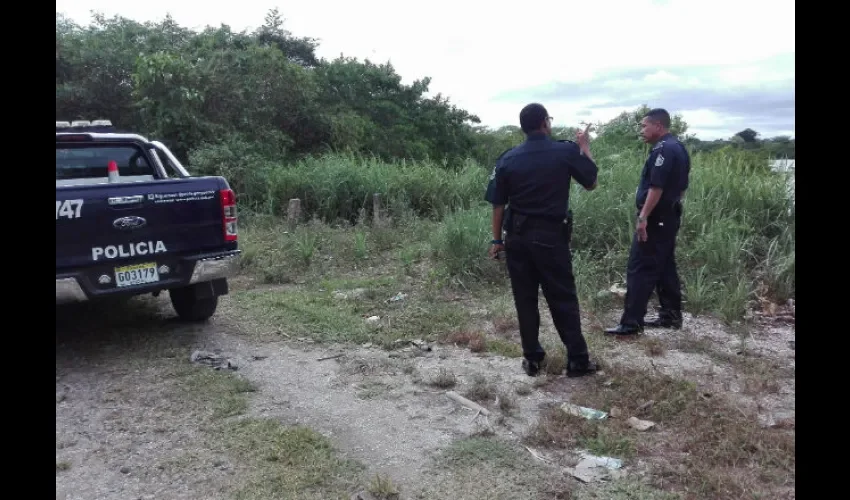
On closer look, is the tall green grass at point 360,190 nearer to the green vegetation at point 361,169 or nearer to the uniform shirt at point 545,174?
the green vegetation at point 361,169

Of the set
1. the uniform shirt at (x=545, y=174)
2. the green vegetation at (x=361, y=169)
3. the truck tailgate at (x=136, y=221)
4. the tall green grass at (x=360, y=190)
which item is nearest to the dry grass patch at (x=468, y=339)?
the green vegetation at (x=361, y=169)

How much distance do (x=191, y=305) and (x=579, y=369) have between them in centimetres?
343

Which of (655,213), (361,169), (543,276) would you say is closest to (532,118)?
(543,276)

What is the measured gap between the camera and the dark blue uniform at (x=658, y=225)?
4.88 metres

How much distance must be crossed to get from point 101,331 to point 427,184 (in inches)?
273

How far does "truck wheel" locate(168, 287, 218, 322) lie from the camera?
5.85m

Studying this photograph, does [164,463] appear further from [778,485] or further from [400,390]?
[778,485]

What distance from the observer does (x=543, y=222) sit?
4.20 m

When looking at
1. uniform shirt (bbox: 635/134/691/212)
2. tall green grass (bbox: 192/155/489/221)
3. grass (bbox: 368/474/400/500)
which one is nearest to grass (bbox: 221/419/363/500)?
grass (bbox: 368/474/400/500)

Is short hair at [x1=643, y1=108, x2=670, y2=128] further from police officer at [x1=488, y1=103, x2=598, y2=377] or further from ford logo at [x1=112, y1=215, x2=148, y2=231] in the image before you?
ford logo at [x1=112, y1=215, x2=148, y2=231]

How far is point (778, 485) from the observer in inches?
115
